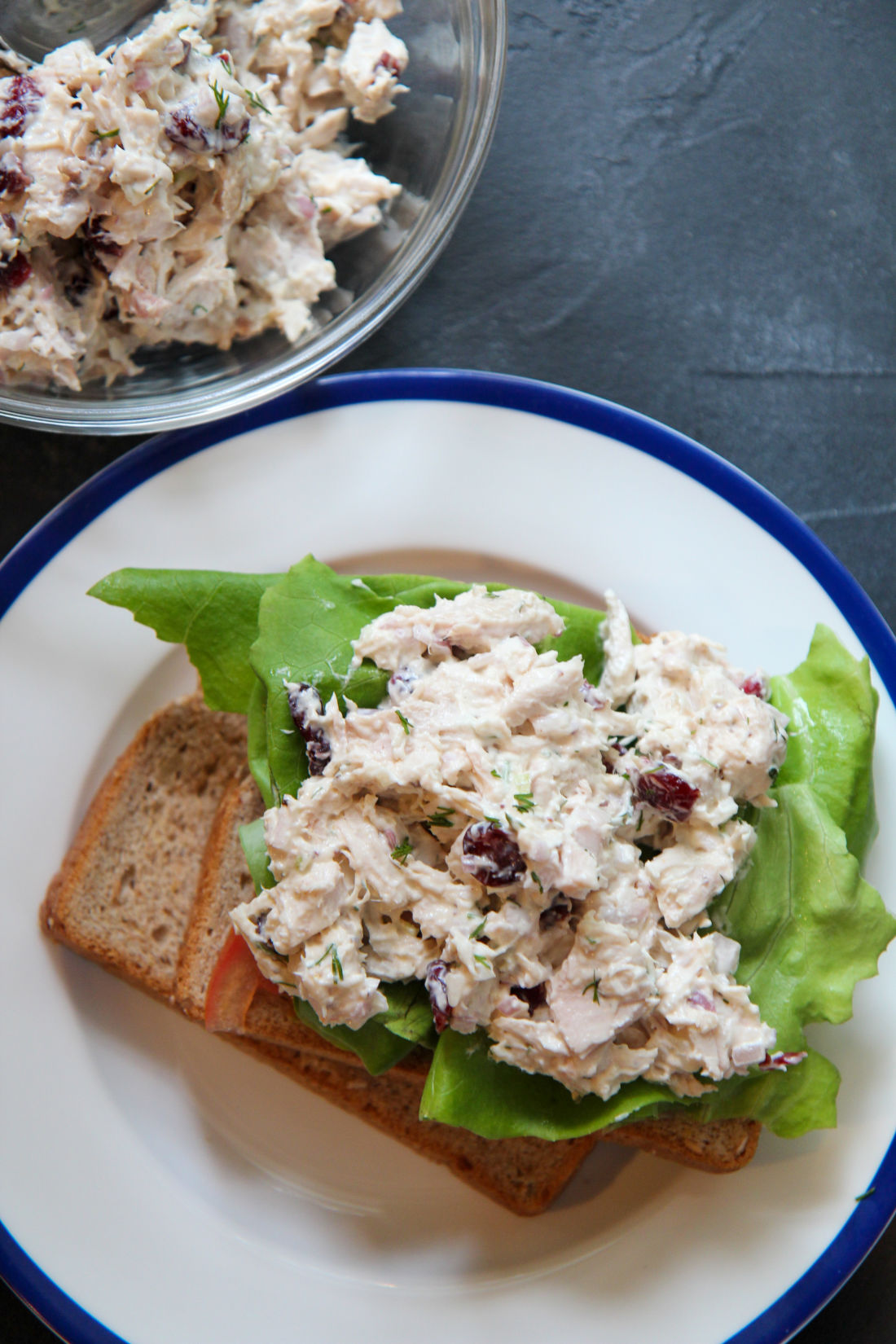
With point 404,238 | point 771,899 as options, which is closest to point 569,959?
point 771,899

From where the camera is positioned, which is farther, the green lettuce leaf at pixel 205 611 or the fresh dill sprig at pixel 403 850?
the green lettuce leaf at pixel 205 611

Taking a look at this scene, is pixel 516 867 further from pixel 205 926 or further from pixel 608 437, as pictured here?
pixel 608 437

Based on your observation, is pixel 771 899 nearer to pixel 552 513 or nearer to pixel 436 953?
pixel 436 953

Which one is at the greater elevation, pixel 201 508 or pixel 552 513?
pixel 552 513

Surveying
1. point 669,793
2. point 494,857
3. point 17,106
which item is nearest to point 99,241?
point 17,106

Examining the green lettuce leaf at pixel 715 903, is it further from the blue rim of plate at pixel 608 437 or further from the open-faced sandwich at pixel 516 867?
the blue rim of plate at pixel 608 437

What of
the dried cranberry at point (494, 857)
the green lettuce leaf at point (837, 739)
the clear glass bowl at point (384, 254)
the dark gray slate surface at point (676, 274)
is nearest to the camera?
the dried cranberry at point (494, 857)

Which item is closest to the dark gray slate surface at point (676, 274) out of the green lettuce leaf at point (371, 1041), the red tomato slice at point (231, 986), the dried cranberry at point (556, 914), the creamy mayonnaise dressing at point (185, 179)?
the creamy mayonnaise dressing at point (185, 179)

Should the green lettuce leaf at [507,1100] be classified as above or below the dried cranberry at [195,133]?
below
